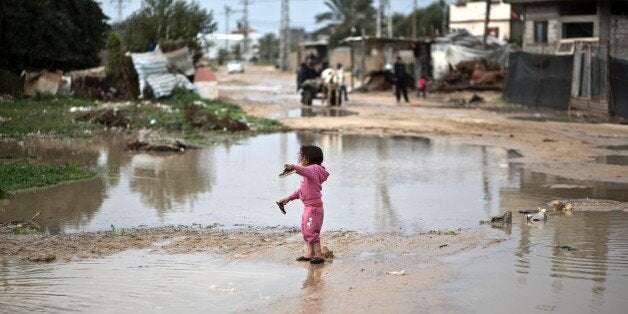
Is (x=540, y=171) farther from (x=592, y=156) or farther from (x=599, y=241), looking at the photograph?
(x=599, y=241)

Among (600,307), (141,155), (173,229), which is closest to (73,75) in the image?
(141,155)

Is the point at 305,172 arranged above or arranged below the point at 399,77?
below

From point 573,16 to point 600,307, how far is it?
31.6m

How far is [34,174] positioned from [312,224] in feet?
21.4

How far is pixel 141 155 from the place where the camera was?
17.8 m

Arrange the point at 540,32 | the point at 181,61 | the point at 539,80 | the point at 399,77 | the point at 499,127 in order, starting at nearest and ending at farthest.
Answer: the point at 499,127 → the point at 539,80 → the point at 181,61 → the point at 399,77 → the point at 540,32

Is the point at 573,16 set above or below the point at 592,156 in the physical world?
above

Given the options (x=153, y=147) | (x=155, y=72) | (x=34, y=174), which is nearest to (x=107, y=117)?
(x=153, y=147)

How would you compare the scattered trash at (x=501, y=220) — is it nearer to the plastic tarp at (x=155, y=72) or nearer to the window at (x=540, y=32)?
the plastic tarp at (x=155, y=72)

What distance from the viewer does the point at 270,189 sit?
13867 mm

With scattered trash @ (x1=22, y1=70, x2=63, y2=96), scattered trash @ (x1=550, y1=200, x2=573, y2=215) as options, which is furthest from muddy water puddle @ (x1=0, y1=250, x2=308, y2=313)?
scattered trash @ (x1=22, y1=70, x2=63, y2=96)

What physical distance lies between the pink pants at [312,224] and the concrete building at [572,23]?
88.5 ft

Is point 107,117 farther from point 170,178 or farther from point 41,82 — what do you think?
point 170,178

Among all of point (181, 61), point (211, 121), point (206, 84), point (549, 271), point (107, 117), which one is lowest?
Answer: point (549, 271)
